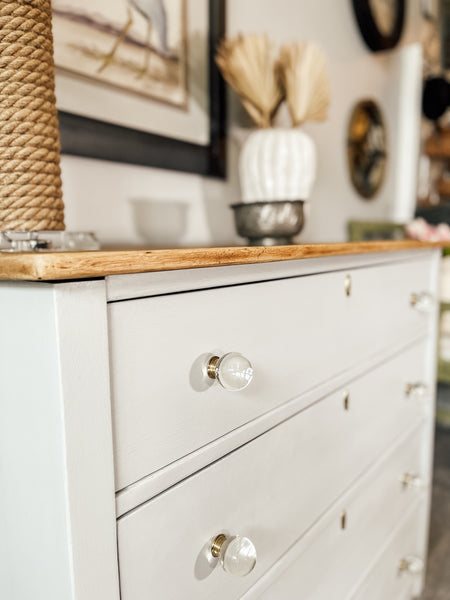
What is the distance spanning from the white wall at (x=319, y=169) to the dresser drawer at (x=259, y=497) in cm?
50

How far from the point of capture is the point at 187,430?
46 cm

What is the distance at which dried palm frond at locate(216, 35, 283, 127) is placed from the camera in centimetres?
91

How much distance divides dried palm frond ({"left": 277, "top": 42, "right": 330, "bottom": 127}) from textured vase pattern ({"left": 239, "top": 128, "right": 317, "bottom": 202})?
0.06 metres

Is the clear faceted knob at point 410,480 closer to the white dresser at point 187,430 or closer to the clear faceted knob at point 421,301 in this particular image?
the white dresser at point 187,430

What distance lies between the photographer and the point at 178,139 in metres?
1.00

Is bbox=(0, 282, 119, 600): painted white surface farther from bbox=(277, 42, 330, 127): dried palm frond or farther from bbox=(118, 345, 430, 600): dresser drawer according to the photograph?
bbox=(277, 42, 330, 127): dried palm frond

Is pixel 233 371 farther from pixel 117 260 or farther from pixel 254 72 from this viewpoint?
pixel 254 72

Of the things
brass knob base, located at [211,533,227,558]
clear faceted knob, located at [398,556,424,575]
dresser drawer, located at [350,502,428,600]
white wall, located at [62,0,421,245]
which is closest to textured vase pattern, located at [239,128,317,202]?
white wall, located at [62,0,421,245]

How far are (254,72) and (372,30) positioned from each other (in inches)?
41.8

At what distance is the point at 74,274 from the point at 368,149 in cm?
173

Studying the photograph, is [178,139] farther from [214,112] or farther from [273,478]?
[273,478]

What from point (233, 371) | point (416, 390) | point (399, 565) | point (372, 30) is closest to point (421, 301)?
point (416, 390)

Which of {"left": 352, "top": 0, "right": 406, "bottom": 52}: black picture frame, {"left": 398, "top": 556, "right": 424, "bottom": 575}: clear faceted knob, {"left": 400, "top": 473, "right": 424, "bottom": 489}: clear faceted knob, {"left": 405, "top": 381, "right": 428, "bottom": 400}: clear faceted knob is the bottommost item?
{"left": 398, "top": 556, "right": 424, "bottom": 575}: clear faceted knob

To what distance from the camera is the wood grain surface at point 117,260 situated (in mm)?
320
